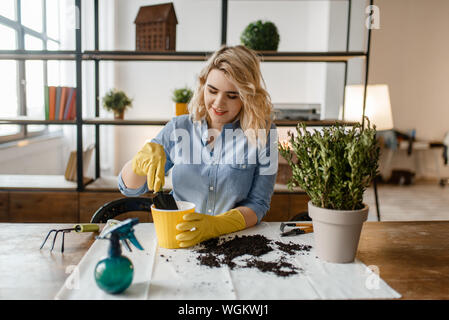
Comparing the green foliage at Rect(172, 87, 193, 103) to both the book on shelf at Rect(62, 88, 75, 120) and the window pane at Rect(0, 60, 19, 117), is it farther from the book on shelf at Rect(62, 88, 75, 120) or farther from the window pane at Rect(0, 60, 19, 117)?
the window pane at Rect(0, 60, 19, 117)

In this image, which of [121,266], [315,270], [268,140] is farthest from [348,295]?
[268,140]

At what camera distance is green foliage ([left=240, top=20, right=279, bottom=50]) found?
242 centimetres

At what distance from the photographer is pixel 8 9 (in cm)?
300

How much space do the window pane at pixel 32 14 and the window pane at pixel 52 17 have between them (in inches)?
6.3

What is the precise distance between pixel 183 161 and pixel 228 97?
1.00 ft

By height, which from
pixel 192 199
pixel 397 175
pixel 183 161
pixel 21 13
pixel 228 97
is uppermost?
pixel 21 13

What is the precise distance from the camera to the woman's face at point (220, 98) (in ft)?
4.23

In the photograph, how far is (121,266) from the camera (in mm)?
678

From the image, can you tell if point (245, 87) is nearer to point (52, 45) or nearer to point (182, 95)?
point (182, 95)

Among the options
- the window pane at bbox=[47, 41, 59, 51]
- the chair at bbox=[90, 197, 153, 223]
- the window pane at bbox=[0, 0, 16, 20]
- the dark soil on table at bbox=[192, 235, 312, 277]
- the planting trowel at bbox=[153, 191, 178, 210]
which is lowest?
the chair at bbox=[90, 197, 153, 223]

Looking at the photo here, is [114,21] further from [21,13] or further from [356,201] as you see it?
[356,201]

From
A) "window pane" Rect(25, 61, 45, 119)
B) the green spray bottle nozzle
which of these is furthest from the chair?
"window pane" Rect(25, 61, 45, 119)

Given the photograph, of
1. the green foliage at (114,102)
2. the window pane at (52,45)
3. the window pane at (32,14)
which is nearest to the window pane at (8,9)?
the window pane at (32,14)

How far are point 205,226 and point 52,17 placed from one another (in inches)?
145
